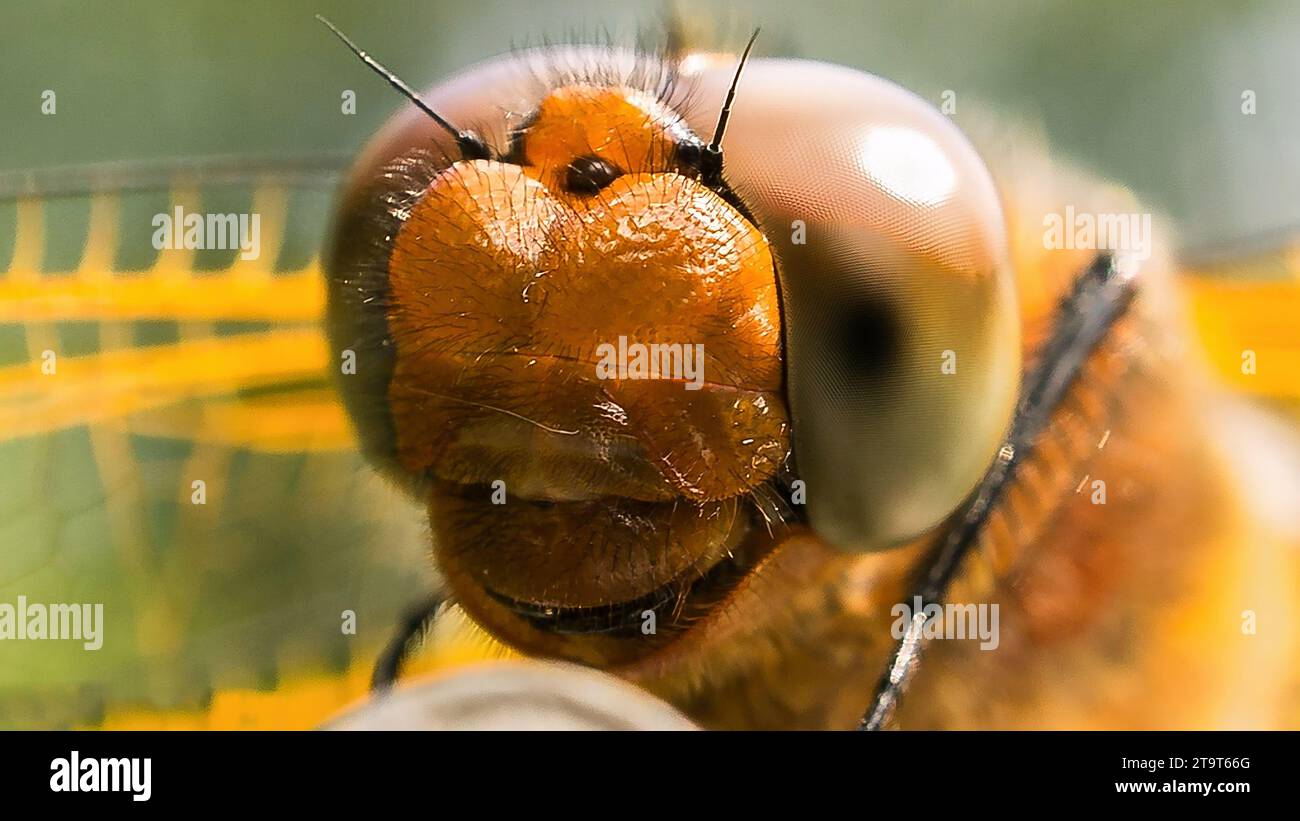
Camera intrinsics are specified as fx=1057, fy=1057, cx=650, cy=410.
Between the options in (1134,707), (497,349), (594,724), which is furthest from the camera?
(1134,707)

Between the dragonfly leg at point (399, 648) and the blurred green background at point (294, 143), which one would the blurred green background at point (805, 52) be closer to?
the blurred green background at point (294, 143)

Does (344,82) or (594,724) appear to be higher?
(344,82)

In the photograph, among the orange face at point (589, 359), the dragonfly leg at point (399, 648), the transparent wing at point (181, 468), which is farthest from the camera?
the dragonfly leg at point (399, 648)

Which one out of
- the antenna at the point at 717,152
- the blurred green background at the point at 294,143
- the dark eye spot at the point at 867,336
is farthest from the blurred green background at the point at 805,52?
the dark eye spot at the point at 867,336

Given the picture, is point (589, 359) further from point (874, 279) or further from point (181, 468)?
point (181, 468)

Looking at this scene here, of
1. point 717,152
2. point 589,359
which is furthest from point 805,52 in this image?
point 589,359
